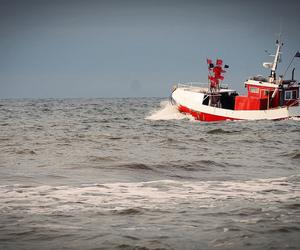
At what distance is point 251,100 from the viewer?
128 feet

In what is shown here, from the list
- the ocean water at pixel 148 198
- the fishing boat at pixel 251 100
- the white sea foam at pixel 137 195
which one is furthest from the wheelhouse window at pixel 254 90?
the white sea foam at pixel 137 195

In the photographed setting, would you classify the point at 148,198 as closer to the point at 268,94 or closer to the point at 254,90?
the point at 268,94

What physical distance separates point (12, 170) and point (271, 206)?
7768 mm

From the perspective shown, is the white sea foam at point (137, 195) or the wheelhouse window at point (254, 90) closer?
the white sea foam at point (137, 195)

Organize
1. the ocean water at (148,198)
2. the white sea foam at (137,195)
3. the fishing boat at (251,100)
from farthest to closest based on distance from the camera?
the fishing boat at (251,100)
the white sea foam at (137,195)
the ocean water at (148,198)

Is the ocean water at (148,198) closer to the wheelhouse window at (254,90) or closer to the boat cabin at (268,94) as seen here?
the boat cabin at (268,94)

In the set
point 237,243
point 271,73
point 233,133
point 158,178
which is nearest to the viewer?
point 237,243

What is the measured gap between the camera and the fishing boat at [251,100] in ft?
126

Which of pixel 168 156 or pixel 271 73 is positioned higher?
pixel 271 73

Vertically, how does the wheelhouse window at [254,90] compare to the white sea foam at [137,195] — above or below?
above

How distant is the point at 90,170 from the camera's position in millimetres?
14055

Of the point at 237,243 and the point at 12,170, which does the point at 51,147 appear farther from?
the point at 237,243

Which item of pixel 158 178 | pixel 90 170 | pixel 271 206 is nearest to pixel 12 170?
pixel 90 170

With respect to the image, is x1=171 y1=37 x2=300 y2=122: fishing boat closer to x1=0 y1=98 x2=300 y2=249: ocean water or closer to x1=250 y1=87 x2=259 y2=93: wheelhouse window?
x1=250 y1=87 x2=259 y2=93: wheelhouse window
